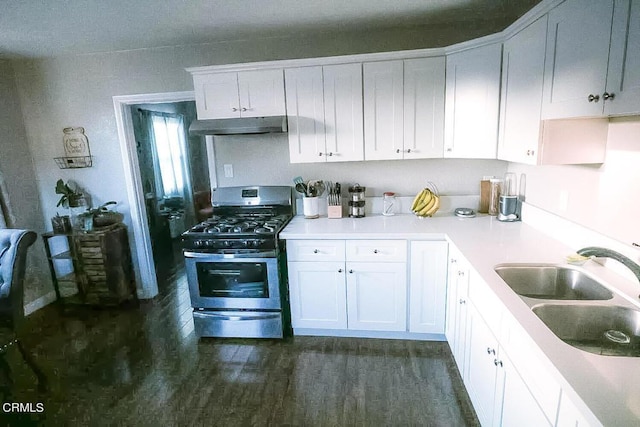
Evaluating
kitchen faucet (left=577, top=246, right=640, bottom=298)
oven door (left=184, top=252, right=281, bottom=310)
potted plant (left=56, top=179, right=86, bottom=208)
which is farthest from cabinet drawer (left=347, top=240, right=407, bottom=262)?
potted plant (left=56, top=179, right=86, bottom=208)

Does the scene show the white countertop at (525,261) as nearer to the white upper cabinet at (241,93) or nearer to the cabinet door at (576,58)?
the cabinet door at (576,58)

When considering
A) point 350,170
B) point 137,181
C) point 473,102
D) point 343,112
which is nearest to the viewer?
point 473,102

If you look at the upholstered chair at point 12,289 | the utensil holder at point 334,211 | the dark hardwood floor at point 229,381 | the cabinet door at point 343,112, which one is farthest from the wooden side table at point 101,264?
the cabinet door at point 343,112

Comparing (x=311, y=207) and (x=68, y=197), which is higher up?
(x=68, y=197)

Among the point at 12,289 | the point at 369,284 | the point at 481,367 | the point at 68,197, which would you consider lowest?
the point at 481,367

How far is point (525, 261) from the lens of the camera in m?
1.74

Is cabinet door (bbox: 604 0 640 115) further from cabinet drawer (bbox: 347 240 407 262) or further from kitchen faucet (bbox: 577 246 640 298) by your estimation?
cabinet drawer (bbox: 347 240 407 262)

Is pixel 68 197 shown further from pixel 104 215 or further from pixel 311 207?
pixel 311 207

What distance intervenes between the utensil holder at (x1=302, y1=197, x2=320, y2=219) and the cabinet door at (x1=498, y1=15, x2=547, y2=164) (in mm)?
1405

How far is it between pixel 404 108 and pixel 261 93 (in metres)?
1.10

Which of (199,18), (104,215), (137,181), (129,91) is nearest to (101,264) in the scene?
(104,215)

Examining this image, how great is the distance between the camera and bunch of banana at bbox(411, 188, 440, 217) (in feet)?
8.96

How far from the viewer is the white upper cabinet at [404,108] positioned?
98.4 inches

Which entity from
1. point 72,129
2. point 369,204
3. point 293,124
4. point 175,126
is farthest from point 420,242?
point 175,126
